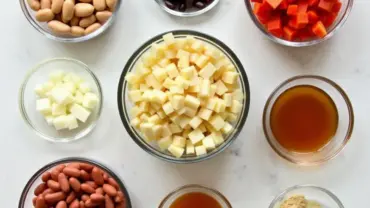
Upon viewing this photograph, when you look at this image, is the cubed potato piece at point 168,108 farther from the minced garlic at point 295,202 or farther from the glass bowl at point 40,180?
the minced garlic at point 295,202

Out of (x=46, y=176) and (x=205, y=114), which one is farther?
(x=46, y=176)

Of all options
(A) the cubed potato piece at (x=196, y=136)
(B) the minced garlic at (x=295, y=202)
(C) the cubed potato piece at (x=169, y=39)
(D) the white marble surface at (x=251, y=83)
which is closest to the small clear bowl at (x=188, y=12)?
(D) the white marble surface at (x=251, y=83)

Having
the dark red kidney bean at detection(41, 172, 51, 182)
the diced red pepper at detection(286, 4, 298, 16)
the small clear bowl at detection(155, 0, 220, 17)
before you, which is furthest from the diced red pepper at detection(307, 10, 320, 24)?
the dark red kidney bean at detection(41, 172, 51, 182)

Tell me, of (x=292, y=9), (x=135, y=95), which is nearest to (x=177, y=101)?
(x=135, y=95)

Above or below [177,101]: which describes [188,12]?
above

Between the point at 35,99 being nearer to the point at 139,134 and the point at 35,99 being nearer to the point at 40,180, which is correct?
the point at 40,180

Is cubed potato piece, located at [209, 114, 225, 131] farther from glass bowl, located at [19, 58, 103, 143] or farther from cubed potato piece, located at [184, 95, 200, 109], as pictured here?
glass bowl, located at [19, 58, 103, 143]
